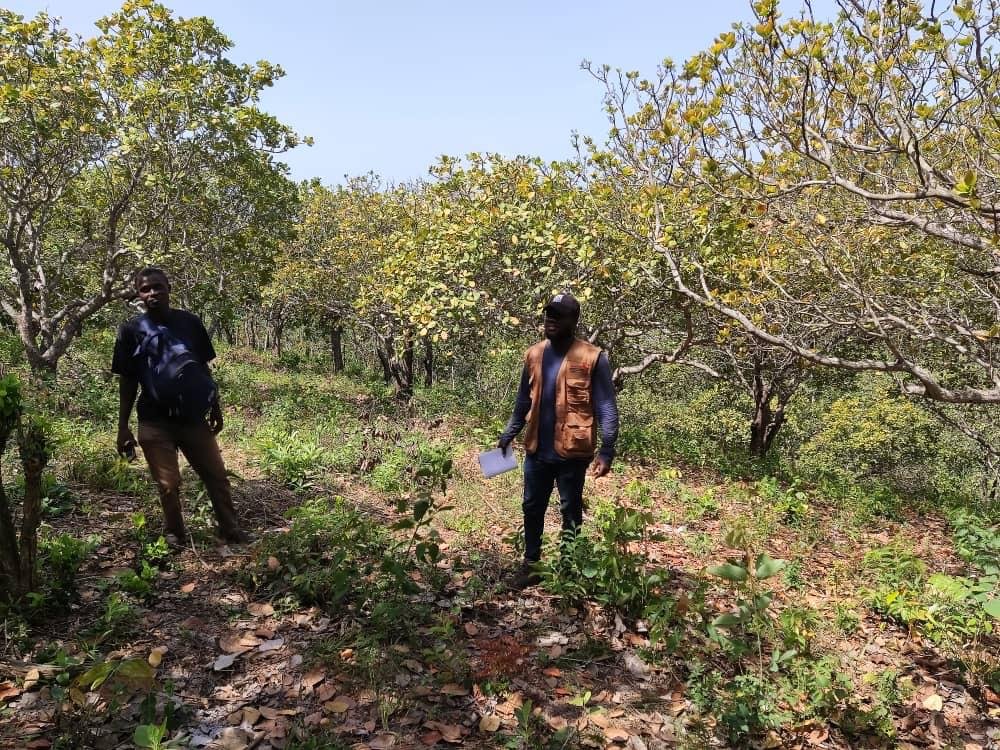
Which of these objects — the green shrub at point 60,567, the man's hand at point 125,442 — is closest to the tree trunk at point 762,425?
the man's hand at point 125,442

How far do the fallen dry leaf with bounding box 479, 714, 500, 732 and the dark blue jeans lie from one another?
1.44 metres

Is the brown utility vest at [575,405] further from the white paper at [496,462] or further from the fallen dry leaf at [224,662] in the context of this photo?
the fallen dry leaf at [224,662]

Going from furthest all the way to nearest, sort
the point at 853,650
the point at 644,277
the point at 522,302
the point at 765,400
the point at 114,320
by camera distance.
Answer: the point at 114,320 → the point at 765,400 → the point at 522,302 → the point at 644,277 → the point at 853,650

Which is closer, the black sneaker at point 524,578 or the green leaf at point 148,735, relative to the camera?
the green leaf at point 148,735

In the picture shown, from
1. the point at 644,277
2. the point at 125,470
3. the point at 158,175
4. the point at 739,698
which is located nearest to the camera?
the point at 739,698

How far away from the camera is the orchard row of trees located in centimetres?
448

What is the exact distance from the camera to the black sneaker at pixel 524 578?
175 inches

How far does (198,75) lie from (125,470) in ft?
21.2

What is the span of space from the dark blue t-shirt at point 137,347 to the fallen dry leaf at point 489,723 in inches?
121

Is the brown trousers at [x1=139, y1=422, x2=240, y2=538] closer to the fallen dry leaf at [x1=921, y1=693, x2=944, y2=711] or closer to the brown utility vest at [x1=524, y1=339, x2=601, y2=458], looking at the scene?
the brown utility vest at [x1=524, y1=339, x2=601, y2=458]

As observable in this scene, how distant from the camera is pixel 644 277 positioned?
848cm

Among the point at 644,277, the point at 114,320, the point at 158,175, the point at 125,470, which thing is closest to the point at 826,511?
the point at 644,277

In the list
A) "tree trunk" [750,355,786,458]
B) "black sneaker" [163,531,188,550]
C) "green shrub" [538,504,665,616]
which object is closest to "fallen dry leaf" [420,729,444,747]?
"green shrub" [538,504,665,616]

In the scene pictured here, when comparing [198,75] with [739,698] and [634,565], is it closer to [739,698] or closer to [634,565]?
[634,565]
